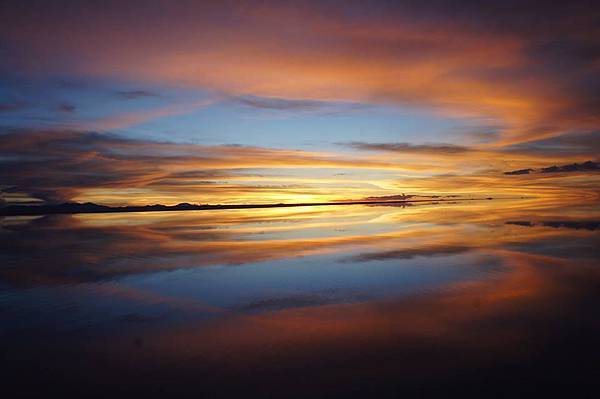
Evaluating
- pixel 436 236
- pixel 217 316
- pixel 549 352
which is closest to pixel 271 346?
pixel 217 316

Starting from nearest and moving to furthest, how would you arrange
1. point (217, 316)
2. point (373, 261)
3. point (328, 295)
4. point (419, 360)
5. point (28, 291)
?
1. point (419, 360)
2. point (217, 316)
3. point (328, 295)
4. point (28, 291)
5. point (373, 261)

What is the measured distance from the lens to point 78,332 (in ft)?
24.8

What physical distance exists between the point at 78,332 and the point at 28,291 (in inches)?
170

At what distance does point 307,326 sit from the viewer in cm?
760

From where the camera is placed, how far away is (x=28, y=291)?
10727 millimetres

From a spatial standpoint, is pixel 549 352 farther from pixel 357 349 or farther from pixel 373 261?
pixel 373 261

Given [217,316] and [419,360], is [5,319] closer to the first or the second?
[217,316]

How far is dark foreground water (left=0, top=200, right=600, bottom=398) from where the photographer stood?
5.49 meters

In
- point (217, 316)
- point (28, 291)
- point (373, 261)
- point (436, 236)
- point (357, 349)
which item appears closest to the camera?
point (357, 349)

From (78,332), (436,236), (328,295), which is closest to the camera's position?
(78,332)

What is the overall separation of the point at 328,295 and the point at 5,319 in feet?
22.1

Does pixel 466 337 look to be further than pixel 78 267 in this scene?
No

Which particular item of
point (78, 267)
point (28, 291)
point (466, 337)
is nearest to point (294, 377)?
point (466, 337)

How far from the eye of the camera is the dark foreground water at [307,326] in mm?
5488
